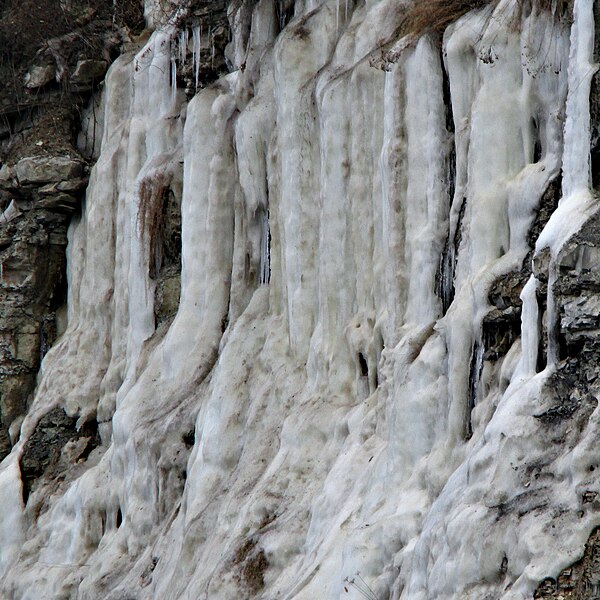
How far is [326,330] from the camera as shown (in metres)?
17.1

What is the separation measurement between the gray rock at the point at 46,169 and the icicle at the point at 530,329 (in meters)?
14.1

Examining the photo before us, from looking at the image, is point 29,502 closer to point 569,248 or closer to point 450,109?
point 450,109

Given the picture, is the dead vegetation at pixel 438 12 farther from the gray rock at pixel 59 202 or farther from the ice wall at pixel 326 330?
the gray rock at pixel 59 202

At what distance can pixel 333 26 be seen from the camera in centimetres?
1864

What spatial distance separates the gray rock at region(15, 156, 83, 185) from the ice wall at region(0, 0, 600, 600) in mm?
646

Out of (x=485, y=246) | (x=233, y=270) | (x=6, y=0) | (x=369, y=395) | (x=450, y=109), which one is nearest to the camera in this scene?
(x=485, y=246)

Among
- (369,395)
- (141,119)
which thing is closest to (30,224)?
(141,119)

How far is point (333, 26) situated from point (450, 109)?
3883mm

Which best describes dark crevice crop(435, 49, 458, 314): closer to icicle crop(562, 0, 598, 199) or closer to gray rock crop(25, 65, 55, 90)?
icicle crop(562, 0, 598, 199)

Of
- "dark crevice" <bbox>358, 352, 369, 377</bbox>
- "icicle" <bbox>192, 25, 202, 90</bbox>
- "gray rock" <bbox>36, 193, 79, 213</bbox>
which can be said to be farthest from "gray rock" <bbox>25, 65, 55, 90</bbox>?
"dark crevice" <bbox>358, 352, 369, 377</bbox>

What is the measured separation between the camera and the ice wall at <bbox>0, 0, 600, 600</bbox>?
12375mm

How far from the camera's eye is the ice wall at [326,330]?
1238 centimetres

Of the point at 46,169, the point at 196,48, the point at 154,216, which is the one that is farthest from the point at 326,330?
the point at 46,169

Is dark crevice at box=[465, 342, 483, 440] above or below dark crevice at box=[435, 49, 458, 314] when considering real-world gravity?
below
